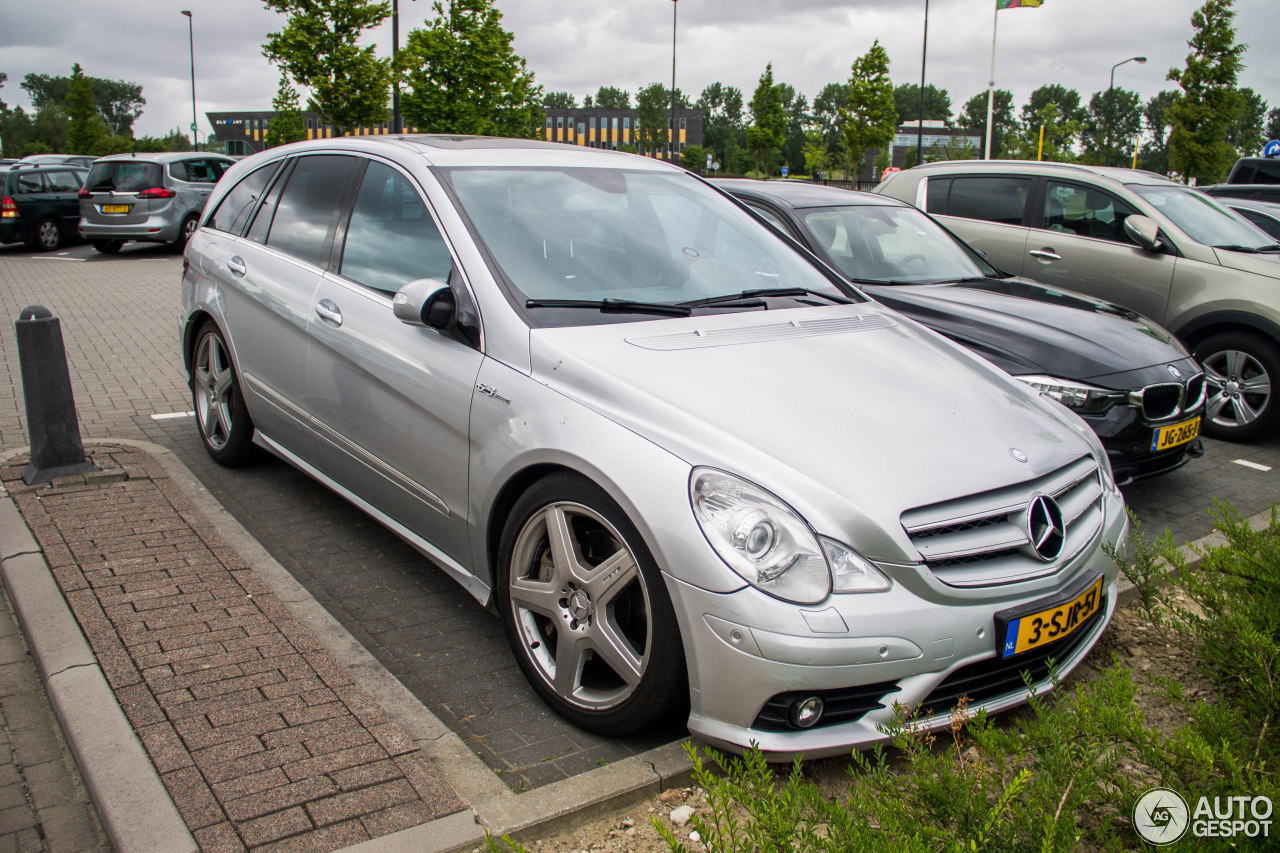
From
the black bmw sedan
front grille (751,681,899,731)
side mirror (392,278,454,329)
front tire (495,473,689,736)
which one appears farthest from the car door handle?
front grille (751,681,899,731)

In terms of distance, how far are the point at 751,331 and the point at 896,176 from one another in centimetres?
622

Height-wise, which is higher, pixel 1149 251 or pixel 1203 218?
pixel 1203 218

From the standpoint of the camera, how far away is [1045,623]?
2734 mm

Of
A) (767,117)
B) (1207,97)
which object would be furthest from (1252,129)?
(1207,97)

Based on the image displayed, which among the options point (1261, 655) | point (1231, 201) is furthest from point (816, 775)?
point (1231, 201)

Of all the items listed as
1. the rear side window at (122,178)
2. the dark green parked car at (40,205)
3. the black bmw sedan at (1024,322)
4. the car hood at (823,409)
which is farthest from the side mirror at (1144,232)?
the dark green parked car at (40,205)

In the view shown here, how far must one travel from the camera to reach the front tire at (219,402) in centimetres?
509

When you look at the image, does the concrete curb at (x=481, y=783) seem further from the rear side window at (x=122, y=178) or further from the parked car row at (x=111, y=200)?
the rear side window at (x=122, y=178)

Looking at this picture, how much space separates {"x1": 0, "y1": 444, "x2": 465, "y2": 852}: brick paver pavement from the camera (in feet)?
8.21

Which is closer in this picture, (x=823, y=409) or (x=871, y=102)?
(x=823, y=409)

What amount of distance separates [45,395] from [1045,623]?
470cm

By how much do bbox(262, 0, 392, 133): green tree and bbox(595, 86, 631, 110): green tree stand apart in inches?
4769

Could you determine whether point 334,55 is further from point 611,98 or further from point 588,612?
point 611,98

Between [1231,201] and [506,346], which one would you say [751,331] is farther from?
[1231,201]
